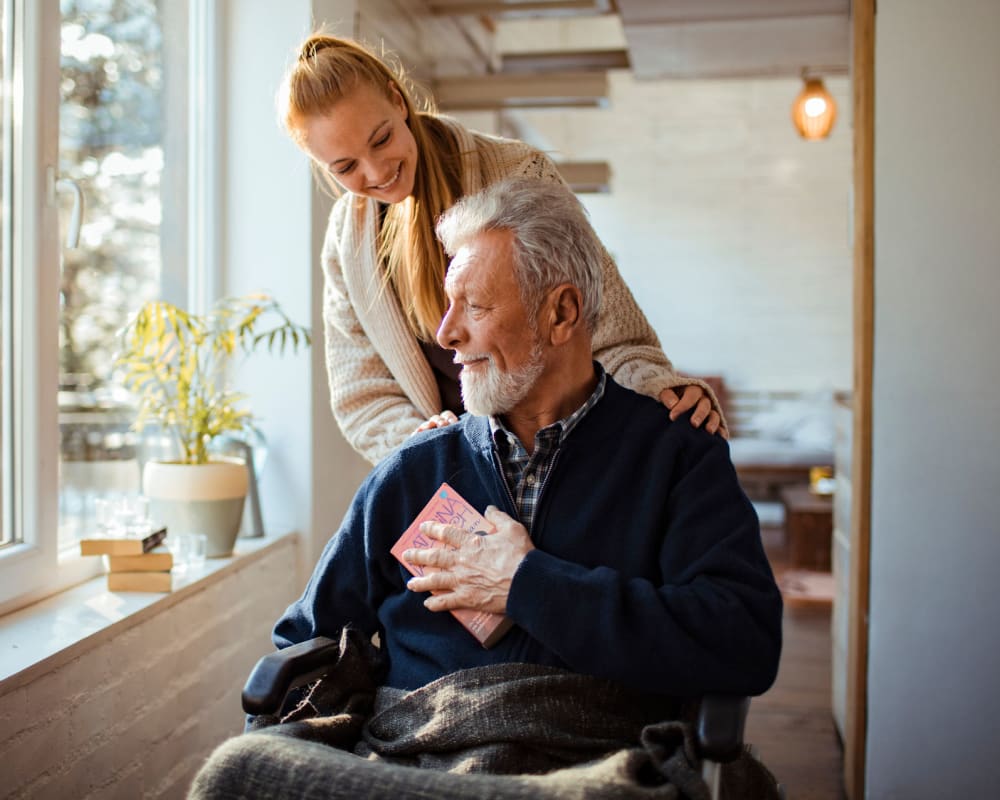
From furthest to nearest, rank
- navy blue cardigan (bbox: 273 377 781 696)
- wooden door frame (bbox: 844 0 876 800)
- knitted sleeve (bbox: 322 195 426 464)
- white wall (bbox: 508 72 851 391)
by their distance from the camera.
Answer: white wall (bbox: 508 72 851 391), wooden door frame (bbox: 844 0 876 800), knitted sleeve (bbox: 322 195 426 464), navy blue cardigan (bbox: 273 377 781 696)

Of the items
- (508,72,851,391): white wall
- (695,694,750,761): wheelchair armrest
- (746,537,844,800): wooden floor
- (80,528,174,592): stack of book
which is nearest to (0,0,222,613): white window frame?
(80,528,174,592): stack of book

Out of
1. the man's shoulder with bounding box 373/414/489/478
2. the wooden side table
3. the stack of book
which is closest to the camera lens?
the man's shoulder with bounding box 373/414/489/478

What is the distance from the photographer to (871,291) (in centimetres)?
270

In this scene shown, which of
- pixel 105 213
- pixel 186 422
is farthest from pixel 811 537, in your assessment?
pixel 105 213

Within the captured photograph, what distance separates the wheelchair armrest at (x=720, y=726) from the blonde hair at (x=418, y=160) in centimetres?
91

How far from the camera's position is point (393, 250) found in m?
2.03

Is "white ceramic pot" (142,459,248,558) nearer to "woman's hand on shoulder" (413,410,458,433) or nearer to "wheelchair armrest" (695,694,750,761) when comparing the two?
"woman's hand on shoulder" (413,410,458,433)

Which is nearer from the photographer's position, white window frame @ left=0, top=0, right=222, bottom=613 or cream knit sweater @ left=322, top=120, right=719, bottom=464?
cream knit sweater @ left=322, top=120, right=719, bottom=464

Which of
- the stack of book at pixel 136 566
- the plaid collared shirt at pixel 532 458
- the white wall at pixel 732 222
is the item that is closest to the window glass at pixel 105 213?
the stack of book at pixel 136 566

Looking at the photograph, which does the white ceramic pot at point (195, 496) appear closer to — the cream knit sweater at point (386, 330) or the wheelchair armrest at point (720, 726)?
the cream knit sweater at point (386, 330)

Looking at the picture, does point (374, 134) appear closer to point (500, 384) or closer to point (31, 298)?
point (500, 384)

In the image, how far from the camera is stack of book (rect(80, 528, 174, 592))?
7.50ft

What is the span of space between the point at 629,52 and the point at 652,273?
4108mm

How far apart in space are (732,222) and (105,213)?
655 centimetres
